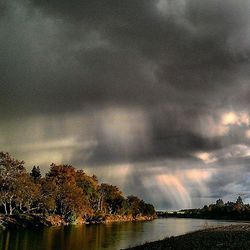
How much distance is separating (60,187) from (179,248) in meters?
96.2

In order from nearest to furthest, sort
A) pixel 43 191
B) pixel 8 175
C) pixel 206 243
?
pixel 206 243, pixel 8 175, pixel 43 191

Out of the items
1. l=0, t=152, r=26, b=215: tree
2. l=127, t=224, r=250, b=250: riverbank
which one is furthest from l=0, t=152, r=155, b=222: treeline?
l=127, t=224, r=250, b=250: riverbank

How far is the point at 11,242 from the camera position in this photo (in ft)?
210

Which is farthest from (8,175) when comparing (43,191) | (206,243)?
(206,243)

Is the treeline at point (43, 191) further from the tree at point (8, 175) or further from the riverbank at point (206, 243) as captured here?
the riverbank at point (206, 243)

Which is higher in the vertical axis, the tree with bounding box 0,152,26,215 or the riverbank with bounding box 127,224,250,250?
the tree with bounding box 0,152,26,215

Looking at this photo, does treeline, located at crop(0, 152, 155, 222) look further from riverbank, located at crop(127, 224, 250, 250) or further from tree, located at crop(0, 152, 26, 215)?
riverbank, located at crop(127, 224, 250, 250)

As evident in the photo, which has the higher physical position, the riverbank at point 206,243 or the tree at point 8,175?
the tree at point 8,175

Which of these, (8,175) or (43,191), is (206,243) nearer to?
(8,175)

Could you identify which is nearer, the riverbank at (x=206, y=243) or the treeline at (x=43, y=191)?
the riverbank at (x=206, y=243)

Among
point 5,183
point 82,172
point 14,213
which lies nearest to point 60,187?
point 14,213

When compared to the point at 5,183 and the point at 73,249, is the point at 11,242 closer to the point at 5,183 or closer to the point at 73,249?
the point at 73,249

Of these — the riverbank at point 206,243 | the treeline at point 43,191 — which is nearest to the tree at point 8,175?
the treeline at point 43,191

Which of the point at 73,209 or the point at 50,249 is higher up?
the point at 73,209
